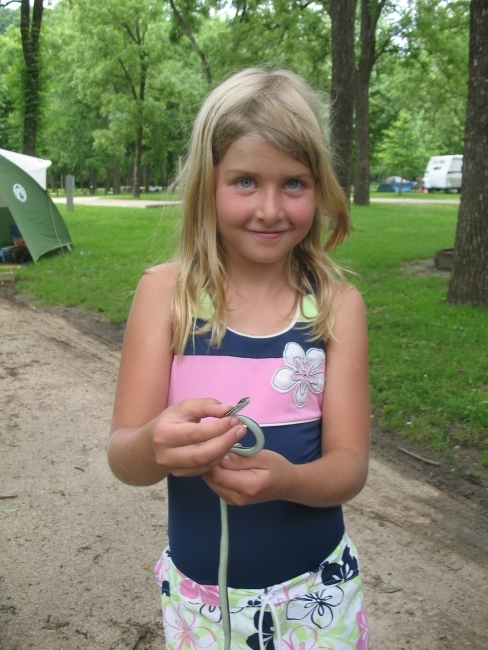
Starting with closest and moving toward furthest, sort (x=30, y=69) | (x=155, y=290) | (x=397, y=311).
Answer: (x=155, y=290) → (x=397, y=311) → (x=30, y=69)

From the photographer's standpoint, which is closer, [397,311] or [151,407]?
[151,407]

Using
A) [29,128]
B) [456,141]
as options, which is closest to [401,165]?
[456,141]

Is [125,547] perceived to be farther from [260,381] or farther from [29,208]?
[29,208]

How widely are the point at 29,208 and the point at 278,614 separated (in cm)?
1007

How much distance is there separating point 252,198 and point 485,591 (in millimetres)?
2043

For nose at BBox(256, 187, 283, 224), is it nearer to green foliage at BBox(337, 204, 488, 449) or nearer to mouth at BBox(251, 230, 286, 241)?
mouth at BBox(251, 230, 286, 241)

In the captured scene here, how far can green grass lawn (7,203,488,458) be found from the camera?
13.6ft

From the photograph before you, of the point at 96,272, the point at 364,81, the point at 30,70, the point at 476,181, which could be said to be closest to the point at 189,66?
the point at 364,81

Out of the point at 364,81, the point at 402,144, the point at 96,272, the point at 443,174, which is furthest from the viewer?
the point at 443,174

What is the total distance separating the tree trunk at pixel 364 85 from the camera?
20172 mm

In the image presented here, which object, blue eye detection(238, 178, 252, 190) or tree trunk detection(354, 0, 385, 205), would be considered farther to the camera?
tree trunk detection(354, 0, 385, 205)

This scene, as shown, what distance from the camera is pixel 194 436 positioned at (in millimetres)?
1074

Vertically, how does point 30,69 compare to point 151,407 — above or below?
above

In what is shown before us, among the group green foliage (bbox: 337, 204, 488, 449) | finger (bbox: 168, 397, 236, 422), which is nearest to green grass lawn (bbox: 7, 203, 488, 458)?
green foliage (bbox: 337, 204, 488, 449)
